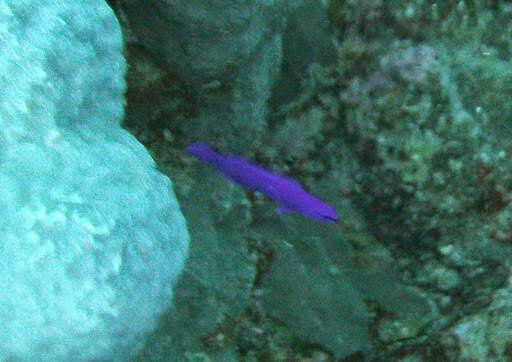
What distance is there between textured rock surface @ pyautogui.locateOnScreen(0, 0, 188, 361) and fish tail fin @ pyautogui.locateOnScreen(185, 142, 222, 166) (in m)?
1.16

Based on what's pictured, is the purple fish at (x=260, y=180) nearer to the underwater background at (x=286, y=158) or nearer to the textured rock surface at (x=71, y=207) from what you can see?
the underwater background at (x=286, y=158)

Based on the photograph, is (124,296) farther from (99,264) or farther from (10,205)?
(10,205)

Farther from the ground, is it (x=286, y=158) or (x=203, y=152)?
(x=203, y=152)

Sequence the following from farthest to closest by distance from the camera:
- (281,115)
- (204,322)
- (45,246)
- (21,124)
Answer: (281,115)
(204,322)
(21,124)
(45,246)

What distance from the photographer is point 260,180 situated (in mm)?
2906

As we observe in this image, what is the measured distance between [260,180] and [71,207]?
1576 millimetres

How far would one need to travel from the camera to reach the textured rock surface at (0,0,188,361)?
1.39 meters

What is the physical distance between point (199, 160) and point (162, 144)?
0.79 feet

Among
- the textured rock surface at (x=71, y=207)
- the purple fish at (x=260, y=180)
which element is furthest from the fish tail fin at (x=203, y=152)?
the textured rock surface at (x=71, y=207)

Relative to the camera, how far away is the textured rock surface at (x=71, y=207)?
1393mm

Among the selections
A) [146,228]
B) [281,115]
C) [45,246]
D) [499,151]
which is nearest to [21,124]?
[45,246]

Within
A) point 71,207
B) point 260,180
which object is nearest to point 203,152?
point 260,180

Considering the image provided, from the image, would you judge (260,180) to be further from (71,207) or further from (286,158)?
(71,207)

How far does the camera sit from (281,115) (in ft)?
12.1
